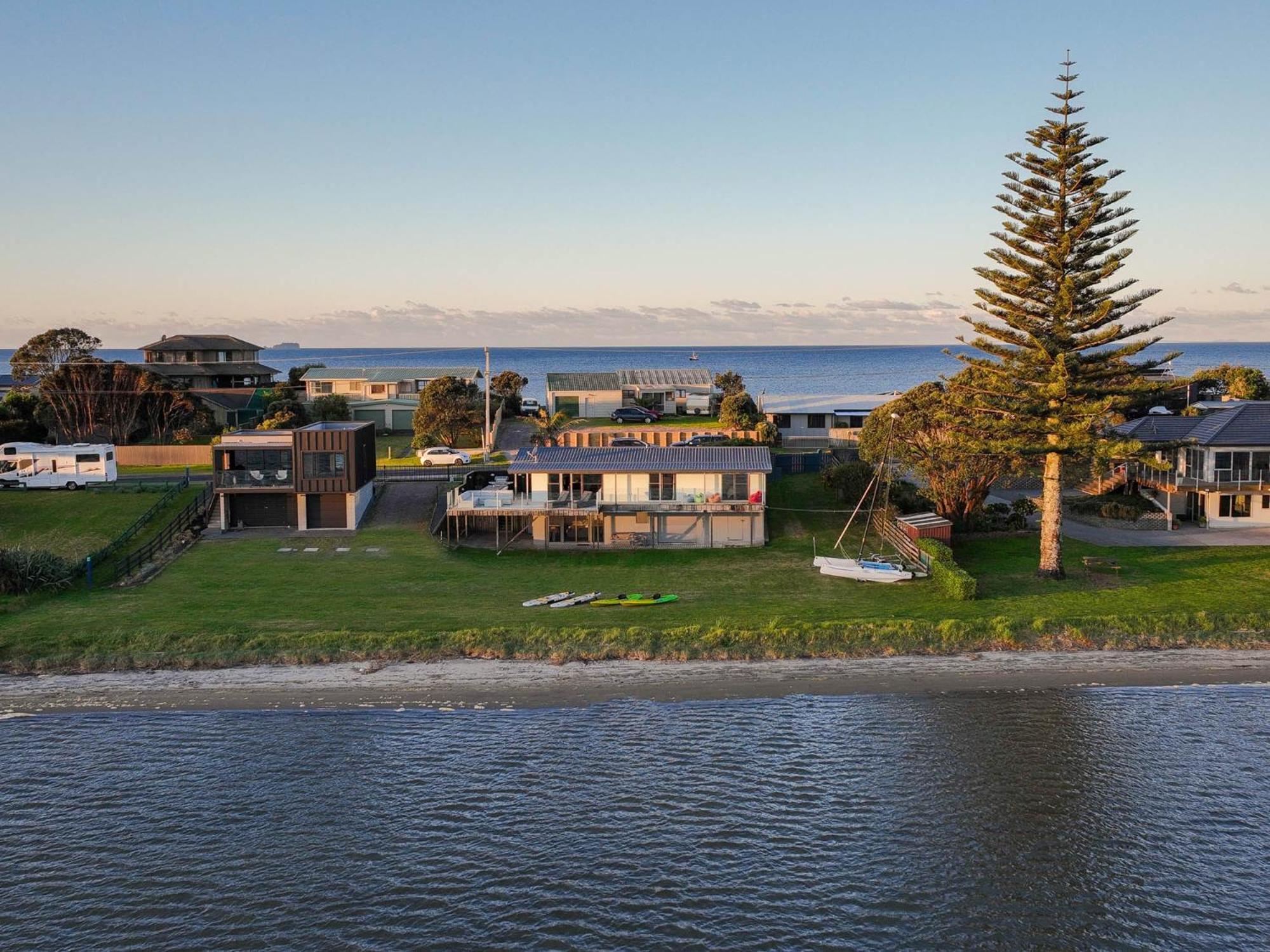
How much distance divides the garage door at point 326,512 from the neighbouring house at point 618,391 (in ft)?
102

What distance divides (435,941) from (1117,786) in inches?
559

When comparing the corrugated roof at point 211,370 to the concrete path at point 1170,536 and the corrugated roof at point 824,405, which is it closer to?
the corrugated roof at point 824,405

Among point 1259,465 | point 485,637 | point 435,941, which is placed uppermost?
point 1259,465

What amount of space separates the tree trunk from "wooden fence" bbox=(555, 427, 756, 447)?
24126 millimetres

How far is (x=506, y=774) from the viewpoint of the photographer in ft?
73.6

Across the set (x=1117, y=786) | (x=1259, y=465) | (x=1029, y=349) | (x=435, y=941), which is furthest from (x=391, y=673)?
(x=1259, y=465)

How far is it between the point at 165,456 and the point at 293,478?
17.9 meters

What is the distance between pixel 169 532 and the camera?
40.9m

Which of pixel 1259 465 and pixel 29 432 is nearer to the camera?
pixel 1259 465

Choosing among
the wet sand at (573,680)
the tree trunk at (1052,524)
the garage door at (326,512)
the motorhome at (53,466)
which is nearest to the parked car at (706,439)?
the garage door at (326,512)

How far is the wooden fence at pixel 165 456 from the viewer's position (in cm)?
5691

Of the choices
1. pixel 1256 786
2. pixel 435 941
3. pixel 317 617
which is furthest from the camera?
pixel 317 617

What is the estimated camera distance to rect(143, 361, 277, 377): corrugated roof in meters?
80.1

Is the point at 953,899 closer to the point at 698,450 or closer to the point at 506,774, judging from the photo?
the point at 506,774
